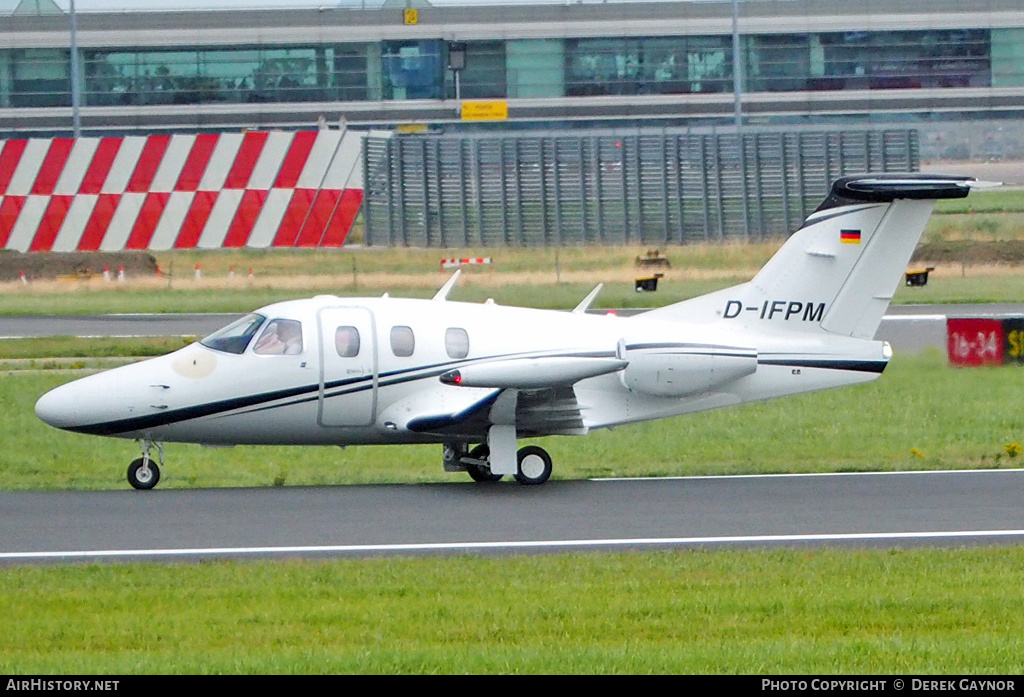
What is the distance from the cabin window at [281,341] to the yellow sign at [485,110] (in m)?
60.5

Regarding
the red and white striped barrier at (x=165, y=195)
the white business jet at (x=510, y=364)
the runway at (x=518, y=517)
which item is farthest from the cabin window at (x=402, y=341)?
the red and white striped barrier at (x=165, y=195)

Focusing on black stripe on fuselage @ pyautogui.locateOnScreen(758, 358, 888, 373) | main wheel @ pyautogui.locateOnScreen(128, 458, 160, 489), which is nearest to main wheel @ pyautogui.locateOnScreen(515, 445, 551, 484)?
black stripe on fuselage @ pyautogui.locateOnScreen(758, 358, 888, 373)

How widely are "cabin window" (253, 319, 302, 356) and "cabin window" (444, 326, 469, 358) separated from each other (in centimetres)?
157

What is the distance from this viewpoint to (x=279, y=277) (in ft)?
139

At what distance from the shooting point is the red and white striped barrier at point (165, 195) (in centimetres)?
4859

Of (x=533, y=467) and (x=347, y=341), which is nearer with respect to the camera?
(x=347, y=341)

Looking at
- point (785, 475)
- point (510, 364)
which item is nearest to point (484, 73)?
point (785, 475)

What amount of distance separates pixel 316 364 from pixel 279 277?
26704 mm

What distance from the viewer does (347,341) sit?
1611cm

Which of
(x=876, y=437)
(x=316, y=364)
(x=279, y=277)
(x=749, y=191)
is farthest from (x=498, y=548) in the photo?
(x=749, y=191)

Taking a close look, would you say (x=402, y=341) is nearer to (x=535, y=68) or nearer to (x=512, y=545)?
(x=512, y=545)

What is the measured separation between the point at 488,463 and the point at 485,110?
200 feet

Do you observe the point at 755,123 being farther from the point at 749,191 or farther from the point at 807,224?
the point at 807,224

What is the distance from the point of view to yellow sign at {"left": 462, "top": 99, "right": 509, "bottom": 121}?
75.7 meters
